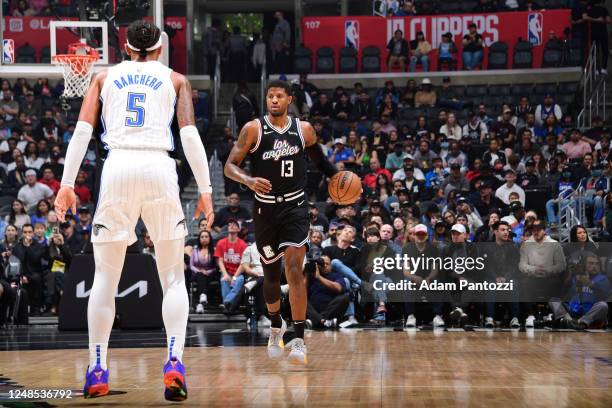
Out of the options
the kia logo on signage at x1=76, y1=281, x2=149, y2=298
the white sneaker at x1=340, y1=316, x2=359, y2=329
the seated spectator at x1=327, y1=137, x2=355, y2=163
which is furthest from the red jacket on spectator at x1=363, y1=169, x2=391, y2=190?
the kia logo on signage at x1=76, y1=281, x2=149, y2=298

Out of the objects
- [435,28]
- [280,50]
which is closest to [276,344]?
[280,50]

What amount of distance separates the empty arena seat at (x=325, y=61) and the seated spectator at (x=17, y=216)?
10604 millimetres

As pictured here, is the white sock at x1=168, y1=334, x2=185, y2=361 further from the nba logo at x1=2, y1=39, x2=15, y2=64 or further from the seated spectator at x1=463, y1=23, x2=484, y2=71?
the seated spectator at x1=463, y1=23, x2=484, y2=71

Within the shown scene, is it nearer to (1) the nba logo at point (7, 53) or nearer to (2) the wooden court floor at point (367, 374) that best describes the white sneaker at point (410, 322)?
(2) the wooden court floor at point (367, 374)

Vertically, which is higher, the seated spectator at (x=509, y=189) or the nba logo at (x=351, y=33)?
the nba logo at (x=351, y=33)

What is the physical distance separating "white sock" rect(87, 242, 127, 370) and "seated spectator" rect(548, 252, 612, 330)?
8.77 metres

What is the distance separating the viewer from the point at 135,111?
228 inches

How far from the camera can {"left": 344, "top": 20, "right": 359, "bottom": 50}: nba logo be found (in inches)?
1029

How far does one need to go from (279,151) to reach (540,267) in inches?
269

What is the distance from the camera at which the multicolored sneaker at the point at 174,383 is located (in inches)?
215

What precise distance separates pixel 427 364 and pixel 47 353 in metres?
3.81

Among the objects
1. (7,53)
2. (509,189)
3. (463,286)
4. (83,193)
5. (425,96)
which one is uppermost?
(7,53)

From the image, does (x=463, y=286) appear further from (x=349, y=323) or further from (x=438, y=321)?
(x=349, y=323)

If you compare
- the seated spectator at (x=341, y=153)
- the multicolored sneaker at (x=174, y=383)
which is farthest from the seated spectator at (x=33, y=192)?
the multicolored sneaker at (x=174, y=383)
